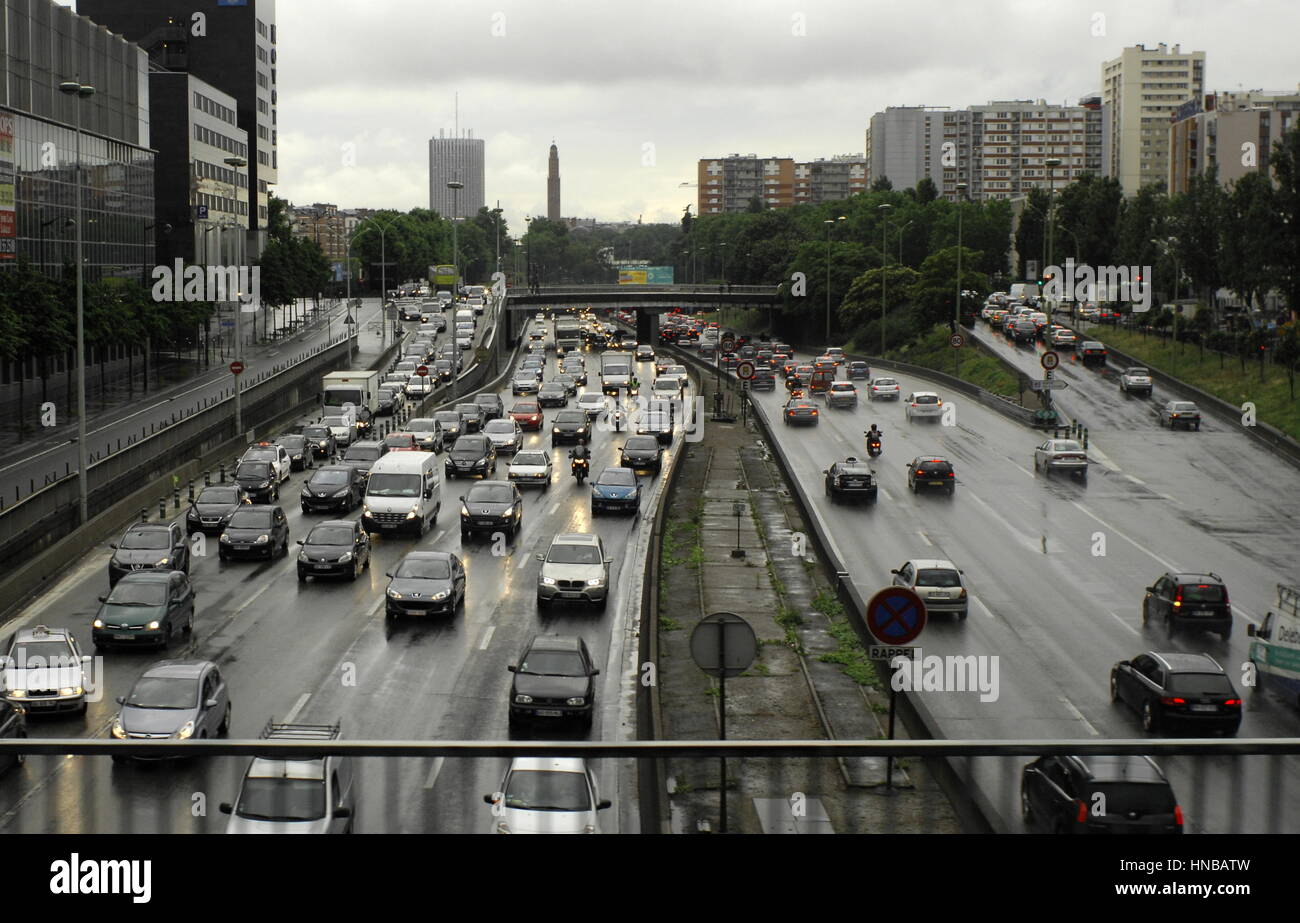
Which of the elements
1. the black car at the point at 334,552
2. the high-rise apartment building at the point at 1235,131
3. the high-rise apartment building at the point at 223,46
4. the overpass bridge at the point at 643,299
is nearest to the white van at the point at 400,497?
the black car at the point at 334,552

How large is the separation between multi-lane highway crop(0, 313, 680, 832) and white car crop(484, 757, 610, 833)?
0.08 meters

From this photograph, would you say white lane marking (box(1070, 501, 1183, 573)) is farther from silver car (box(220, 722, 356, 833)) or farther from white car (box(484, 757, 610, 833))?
silver car (box(220, 722, 356, 833))

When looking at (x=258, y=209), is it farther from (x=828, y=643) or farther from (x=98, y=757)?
(x=98, y=757)

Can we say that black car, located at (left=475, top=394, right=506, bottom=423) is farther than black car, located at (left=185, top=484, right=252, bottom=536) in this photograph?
Yes

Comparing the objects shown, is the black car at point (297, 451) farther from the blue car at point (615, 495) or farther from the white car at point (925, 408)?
the white car at point (925, 408)

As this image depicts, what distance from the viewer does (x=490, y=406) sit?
70.5 m

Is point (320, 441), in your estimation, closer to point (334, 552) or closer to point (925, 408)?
point (334, 552)

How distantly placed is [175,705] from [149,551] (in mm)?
13944

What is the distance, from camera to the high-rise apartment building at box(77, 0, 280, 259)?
133375 mm

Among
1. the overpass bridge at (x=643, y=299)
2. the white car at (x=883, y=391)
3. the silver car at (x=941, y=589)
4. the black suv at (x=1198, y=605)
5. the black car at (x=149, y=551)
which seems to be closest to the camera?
the black suv at (x=1198, y=605)

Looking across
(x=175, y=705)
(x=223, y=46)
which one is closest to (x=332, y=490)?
(x=175, y=705)

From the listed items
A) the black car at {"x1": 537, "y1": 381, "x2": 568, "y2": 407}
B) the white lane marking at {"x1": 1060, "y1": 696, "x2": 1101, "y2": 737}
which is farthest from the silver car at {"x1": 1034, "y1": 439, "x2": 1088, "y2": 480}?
the black car at {"x1": 537, "y1": 381, "x2": 568, "y2": 407}

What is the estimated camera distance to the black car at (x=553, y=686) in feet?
73.8

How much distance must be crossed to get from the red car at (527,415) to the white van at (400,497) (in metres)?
24.3
